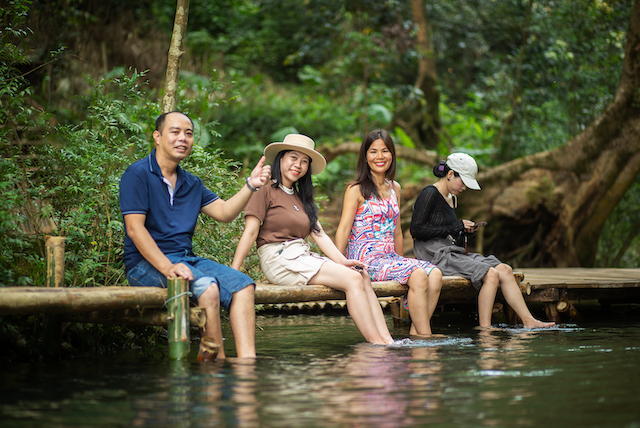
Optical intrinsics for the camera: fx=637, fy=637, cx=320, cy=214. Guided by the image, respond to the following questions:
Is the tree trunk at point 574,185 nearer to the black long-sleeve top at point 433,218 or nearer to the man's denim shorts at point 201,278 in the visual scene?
the black long-sleeve top at point 433,218

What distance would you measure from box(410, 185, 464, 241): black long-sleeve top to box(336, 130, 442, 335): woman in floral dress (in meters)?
0.19

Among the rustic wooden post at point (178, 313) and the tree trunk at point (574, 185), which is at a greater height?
the tree trunk at point (574, 185)

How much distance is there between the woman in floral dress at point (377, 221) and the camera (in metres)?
5.35

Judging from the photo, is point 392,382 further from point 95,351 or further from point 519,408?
point 95,351

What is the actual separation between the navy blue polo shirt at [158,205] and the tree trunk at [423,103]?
9.84 meters

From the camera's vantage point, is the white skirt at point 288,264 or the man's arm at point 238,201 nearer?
the man's arm at point 238,201

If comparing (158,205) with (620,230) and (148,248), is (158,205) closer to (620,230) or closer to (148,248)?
(148,248)

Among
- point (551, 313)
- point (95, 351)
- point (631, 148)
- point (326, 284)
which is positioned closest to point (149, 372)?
point (95, 351)

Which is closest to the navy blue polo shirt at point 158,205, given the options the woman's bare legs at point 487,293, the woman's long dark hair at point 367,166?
the woman's long dark hair at point 367,166

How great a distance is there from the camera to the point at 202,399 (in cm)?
292

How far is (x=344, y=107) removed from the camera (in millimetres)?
15828

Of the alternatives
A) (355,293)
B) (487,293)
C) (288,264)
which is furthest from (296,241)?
(487,293)

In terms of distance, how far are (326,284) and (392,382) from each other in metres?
1.57

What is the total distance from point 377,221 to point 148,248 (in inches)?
90.6
